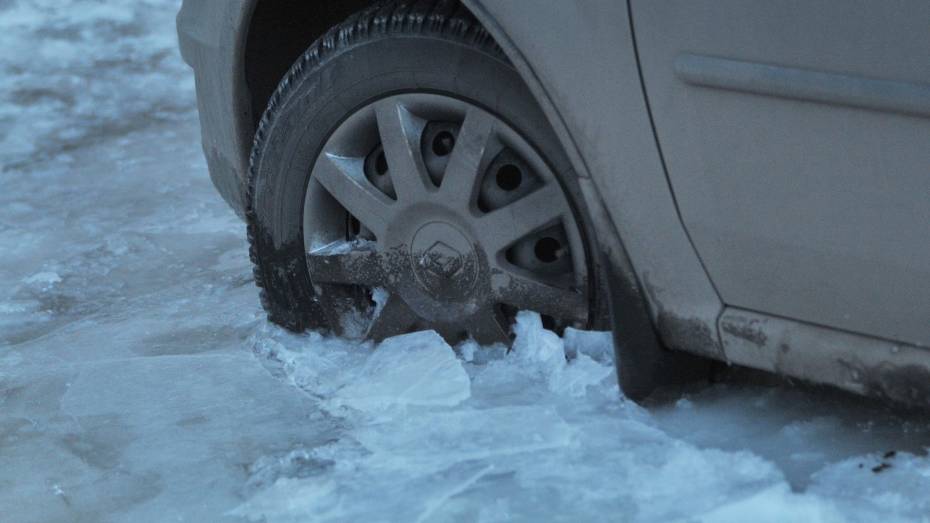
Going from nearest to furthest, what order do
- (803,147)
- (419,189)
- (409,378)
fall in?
(803,147) < (419,189) < (409,378)

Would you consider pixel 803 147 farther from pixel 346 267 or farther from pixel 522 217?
pixel 346 267

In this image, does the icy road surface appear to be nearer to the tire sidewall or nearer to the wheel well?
the tire sidewall

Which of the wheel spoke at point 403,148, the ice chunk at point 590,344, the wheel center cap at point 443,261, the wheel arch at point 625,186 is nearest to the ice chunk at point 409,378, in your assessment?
the wheel center cap at point 443,261

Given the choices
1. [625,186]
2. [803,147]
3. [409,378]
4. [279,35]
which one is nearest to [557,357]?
[409,378]

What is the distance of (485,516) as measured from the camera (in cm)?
210

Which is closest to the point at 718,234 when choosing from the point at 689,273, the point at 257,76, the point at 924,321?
the point at 689,273

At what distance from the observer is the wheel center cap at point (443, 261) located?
2.53 m

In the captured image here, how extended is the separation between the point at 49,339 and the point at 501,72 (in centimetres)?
172

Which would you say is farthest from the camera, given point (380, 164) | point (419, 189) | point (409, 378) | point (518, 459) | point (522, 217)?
point (380, 164)

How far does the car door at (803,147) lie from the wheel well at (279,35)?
4.01 ft

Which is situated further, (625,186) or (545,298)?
(545,298)

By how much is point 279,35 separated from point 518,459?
1.29m

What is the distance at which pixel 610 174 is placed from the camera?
2.11 m

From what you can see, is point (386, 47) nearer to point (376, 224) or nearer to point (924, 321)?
point (376, 224)
